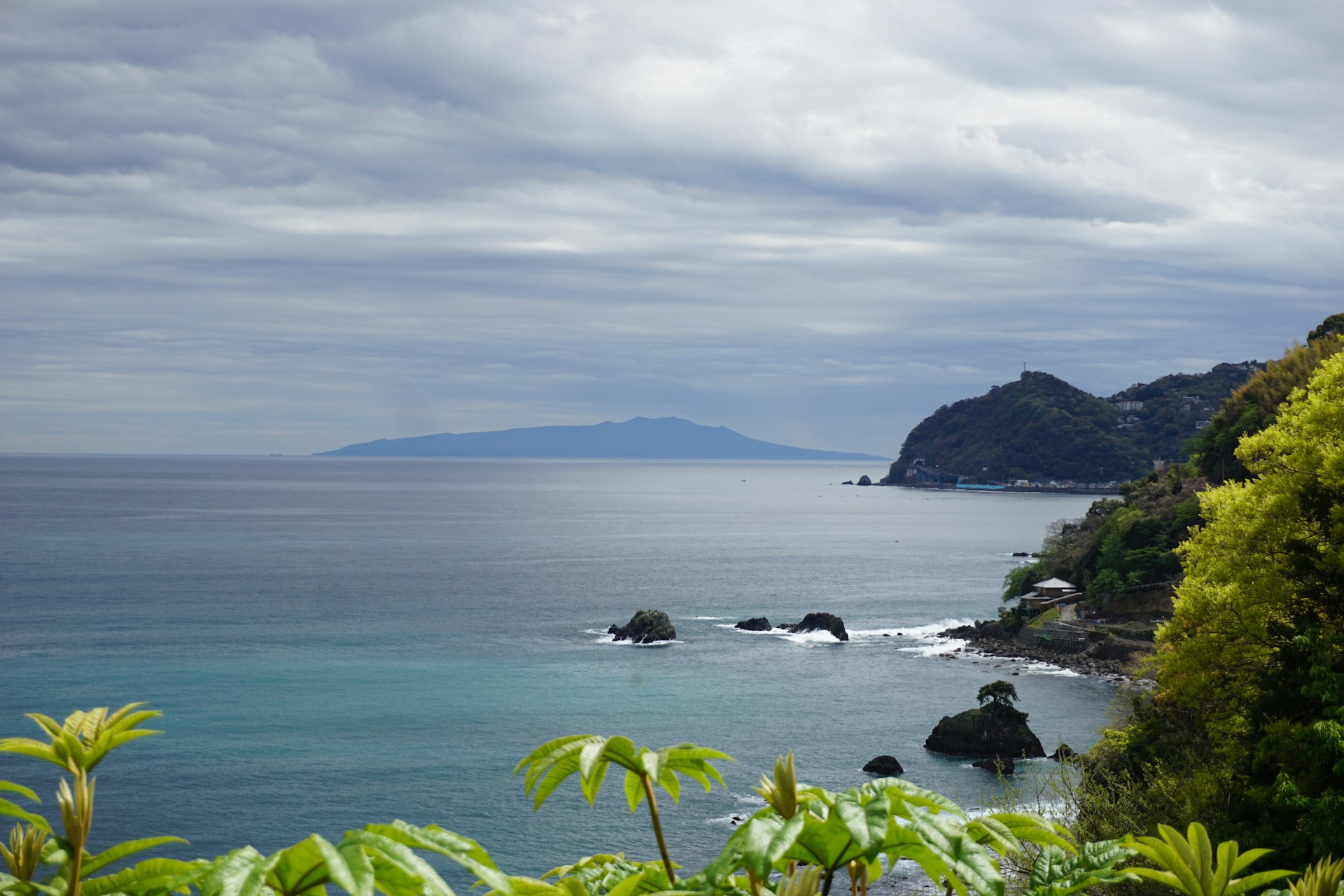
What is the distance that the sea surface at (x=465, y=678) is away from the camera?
44031 mm

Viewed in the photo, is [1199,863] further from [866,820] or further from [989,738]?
[989,738]

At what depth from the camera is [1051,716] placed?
184 ft

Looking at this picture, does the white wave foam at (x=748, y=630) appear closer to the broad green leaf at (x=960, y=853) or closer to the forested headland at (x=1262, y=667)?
the forested headland at (x=1262, y=667)

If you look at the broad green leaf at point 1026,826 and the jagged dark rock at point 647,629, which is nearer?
the broad green leaf at point 1026,826

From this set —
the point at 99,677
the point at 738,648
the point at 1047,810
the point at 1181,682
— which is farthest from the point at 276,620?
the point at 1181,682

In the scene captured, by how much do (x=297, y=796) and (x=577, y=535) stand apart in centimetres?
11799

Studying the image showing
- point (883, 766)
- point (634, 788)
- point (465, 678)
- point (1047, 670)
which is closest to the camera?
point (634, 788)

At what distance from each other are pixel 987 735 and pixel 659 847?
2009 inches

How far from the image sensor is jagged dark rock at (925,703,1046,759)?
50594 mm

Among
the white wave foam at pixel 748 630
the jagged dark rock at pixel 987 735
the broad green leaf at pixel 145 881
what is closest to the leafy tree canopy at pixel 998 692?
the jagged dark rock at pixel 987 735

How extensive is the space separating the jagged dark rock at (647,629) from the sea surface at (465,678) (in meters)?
1.53

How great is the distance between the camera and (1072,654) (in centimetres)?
7181

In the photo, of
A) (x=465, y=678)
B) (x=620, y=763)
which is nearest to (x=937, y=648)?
(x=465, y=678)

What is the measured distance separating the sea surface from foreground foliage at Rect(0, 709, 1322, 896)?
1177 centimetres
